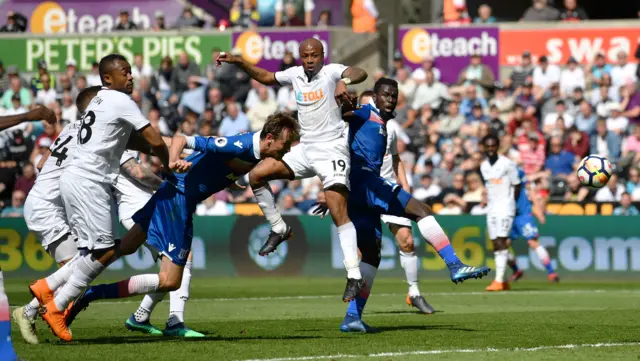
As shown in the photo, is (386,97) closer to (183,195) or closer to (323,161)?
(323,161)

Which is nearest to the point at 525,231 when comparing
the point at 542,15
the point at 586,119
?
the point at 586,119

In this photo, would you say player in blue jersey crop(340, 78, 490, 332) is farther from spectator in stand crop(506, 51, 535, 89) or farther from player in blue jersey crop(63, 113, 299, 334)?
spectator in stand crop(506, 51, 535, 89)

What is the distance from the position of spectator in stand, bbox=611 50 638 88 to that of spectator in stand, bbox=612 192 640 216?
161 inches

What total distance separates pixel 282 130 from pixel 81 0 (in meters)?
23.3

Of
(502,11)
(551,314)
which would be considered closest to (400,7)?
(502,11)

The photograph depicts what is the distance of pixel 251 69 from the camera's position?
40.3 feet

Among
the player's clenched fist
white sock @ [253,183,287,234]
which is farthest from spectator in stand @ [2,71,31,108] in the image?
the player's clenched fist

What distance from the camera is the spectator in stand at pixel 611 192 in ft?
77.3

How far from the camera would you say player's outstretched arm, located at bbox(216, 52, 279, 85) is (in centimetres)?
1194

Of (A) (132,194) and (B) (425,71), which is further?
(B) (425,71)

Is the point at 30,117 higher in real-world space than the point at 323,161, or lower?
higher

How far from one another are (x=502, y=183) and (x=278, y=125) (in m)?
10.0

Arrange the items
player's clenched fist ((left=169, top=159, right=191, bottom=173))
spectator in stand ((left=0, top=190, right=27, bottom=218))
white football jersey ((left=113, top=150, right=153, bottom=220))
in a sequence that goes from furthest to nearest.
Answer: spectator in stand ((left=0, top=190, right=27, bottom=218)), white football jersey ((left=113, top=150, right=153, bottom=220)), player's clenched fist ((left=169, top=159, right=191, bottom=173))

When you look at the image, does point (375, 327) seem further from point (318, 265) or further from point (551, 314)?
point (318, 265)
